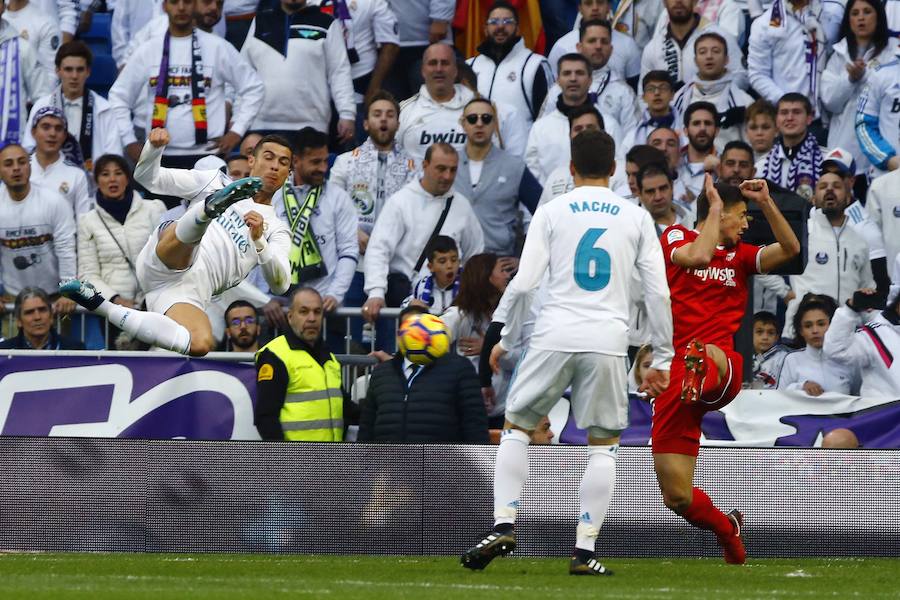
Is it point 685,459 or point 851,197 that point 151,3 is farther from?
point 685,459

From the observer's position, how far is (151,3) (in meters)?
16.9

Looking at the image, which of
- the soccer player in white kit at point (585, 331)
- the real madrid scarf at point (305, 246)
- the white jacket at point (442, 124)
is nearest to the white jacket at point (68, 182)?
the real madrid scarf at point (305, 246)

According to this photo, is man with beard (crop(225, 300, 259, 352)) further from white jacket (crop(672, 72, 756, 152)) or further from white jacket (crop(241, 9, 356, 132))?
white jacket (crop(672, 72, 756, 152))

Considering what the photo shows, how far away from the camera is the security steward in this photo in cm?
1114

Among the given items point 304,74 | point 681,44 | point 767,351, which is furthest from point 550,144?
point 767,351

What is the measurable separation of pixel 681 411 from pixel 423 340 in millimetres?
2610

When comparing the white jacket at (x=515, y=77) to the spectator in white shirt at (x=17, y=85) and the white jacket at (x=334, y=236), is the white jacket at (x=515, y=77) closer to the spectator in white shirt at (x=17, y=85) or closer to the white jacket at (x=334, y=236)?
the white jacket at (x=334, y=236)

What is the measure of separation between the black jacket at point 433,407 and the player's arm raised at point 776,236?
2.71 metres

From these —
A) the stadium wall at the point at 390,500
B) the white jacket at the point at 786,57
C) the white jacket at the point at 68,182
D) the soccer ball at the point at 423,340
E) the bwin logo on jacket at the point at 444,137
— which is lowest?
the stadium wall at the point at 390,500

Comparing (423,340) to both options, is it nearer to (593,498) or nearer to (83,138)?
(593,498)

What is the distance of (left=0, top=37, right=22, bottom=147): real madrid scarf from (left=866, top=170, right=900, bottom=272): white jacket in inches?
317

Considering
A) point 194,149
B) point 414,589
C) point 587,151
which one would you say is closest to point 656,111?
point 194,149

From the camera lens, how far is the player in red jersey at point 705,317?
8484 millimetres

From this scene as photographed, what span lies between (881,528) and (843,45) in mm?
6050
